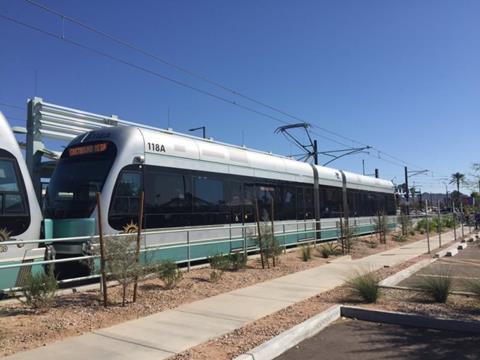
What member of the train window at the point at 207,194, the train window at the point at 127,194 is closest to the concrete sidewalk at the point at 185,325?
the train window at the point at 127,194

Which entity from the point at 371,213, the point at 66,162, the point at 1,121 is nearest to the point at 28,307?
the point at 1,121

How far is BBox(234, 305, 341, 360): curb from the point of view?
577 cm

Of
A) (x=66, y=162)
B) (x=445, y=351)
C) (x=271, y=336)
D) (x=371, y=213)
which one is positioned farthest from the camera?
(x=371, y=213)

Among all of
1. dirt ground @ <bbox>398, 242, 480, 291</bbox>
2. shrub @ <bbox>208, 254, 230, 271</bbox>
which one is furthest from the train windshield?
dirt ground @ <bbox>398, 242, 480, 291</bbox>

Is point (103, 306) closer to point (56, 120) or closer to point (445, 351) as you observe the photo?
point (445, 351)

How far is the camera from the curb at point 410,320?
6.97m

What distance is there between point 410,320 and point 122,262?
4649 millimetres

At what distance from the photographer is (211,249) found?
13.8m

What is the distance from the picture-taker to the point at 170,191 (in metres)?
12.8

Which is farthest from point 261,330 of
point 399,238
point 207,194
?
point 399,238

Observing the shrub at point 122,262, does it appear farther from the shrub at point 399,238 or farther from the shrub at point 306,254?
the shrub at point 399,238

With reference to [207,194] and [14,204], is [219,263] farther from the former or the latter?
[14,204]

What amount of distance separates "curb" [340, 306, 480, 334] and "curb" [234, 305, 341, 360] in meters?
0.28

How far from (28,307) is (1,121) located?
3207 mm
